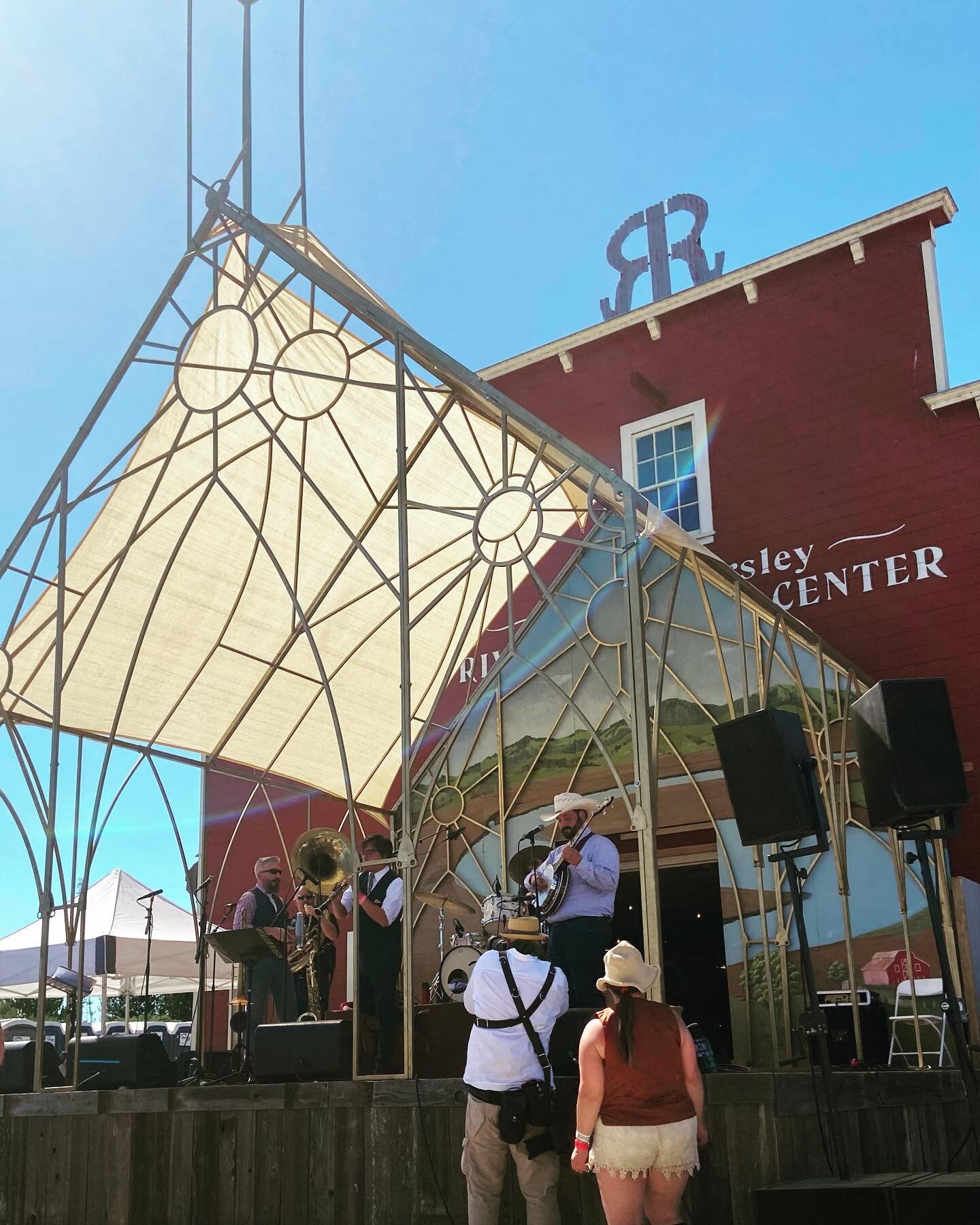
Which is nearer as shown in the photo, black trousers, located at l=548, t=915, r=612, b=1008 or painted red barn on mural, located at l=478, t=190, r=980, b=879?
black trousers, located at l=548, t=915, r=612, b=1008

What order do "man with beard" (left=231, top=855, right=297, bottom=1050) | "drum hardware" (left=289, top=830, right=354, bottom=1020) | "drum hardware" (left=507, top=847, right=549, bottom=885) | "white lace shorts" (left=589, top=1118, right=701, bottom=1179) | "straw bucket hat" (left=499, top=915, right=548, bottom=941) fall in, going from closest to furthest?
"white lace shorts" (left=589, top=1118, right=701, bottom=1179) < "straw bucket hat" (left=499, top=915, right=548, bottom=941) < "drum hardware" (left=507, top=847, right=549, bottom=885) < "man with beard" (left=231, top=855, right=297, bottom=1050) < "drum hardware" (left=289, top=830, right=354, bottom=1020)

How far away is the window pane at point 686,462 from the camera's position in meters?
14.5

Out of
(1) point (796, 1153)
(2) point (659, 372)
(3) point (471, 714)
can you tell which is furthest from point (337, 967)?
(1) point (796, 1153)

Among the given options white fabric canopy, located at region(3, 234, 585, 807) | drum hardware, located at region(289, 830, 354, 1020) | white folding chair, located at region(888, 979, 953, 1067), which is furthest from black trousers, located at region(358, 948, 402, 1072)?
white folding chair, located at region(888, 979, 953, 1067)

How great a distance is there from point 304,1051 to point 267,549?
3.44m

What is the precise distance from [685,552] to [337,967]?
301 inches

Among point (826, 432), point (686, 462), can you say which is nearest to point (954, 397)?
point (826, 432)

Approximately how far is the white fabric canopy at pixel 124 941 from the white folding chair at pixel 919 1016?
8831 millimetres

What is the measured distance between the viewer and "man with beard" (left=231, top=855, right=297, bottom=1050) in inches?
393

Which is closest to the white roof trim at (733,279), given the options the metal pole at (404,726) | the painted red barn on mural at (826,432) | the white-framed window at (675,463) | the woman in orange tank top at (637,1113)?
the painted red barn on mural at (826,432)

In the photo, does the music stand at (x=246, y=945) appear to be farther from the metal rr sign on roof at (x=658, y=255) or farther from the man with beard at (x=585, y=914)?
the metal rr sign on roof at (x=658, y=255)

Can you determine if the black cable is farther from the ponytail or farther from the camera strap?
the ponytail

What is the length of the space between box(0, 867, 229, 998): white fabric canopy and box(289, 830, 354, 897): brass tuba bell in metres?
5.89

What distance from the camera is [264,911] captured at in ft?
34.8
